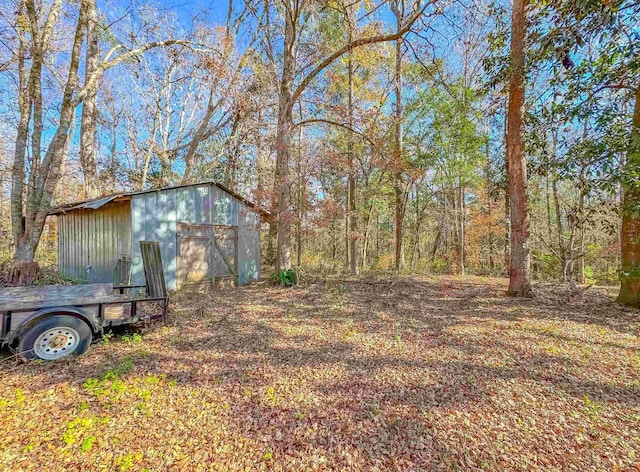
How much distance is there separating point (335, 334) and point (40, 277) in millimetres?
7120

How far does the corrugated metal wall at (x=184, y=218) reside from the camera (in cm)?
751

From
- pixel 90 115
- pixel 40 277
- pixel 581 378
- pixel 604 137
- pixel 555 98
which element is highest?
pixel 90 115

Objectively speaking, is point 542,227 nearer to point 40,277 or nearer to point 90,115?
point 40,277

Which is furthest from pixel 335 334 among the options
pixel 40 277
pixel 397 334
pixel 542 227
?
pixel 542 227

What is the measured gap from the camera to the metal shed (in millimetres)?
7586

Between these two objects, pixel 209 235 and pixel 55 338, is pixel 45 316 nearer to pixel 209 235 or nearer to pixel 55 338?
pixel 55 338

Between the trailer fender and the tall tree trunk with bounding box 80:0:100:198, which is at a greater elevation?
the tall tree trunk with bounding box 80:0:100:198

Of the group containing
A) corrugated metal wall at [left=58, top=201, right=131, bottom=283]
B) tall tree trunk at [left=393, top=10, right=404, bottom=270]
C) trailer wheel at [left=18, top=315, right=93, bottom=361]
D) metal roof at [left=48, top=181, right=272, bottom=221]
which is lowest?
trailer wheel at [left=18, top=315, right=93, bottom=361]

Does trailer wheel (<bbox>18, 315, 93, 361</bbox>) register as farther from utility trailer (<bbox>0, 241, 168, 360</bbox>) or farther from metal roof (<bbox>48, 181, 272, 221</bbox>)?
metal roof (<bbox>48, 181, 272, 221</bbox>)

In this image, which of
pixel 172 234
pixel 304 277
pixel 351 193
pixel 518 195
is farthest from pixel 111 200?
pixel 518 195

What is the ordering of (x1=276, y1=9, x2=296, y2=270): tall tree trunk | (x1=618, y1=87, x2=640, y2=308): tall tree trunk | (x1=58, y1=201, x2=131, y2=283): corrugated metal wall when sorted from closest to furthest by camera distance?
(x1=618, y1=87, x2=640, y2=308): tall tree trunk
(x1=58, y1=201, x2=131, y2=283): corrugated metal wall
(x1=276, y1=9, x2=296, y2=270): tall tree trunk

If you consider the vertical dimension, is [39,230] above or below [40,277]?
above

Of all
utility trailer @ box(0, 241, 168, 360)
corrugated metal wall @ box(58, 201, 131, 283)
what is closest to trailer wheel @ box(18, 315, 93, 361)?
utility trailer @ box(0, 241, 168, 360)

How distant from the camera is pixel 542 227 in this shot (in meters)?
13.8
